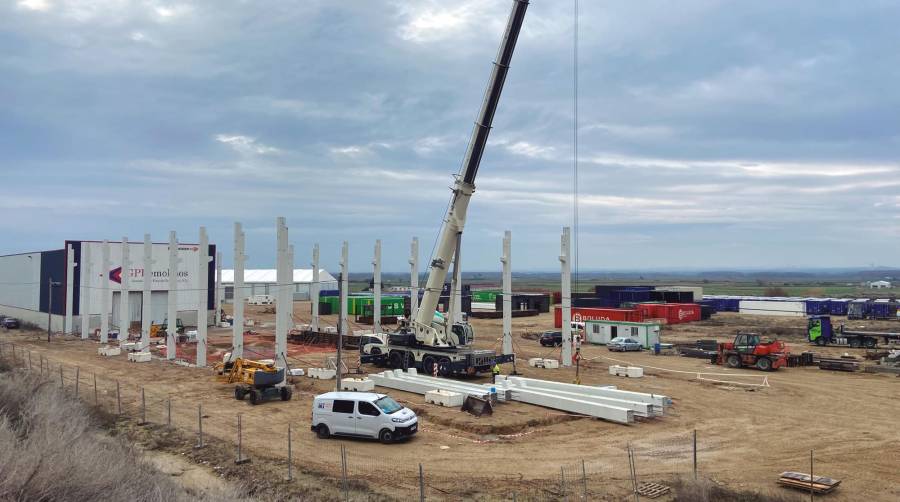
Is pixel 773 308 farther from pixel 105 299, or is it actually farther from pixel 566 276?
pixel 105 299

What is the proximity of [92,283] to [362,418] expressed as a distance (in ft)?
153

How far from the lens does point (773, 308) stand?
8069 centimetres

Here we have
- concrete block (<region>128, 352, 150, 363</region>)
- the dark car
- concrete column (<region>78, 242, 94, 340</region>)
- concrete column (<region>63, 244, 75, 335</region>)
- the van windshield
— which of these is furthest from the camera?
concrete column (<region>63, 244, 75, 335</region>)

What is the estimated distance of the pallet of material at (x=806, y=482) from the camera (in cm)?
1517

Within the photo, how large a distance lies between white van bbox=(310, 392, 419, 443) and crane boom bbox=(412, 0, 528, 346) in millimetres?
12145

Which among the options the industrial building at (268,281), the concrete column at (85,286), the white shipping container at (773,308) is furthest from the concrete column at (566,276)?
the industrial building at (268,281)

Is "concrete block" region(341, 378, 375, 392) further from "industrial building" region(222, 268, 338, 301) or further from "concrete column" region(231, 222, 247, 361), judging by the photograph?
"industrial building" region(222, 268, 338, 301)

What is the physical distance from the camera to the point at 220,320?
2498 inches

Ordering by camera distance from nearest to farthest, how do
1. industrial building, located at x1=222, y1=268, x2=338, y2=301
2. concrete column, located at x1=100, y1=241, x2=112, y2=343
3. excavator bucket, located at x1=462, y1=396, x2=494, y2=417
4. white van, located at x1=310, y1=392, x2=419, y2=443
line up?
1. white van, located at x1=310, y1=392, x2=419, y2=443
2. excavator bucket, located at x1=462, y1=396, x2=494, y2=417
3. concrete column, located at x1=100, y1=241, x2=112, y2=343
4. industrial building, located at x1=222, y1=268, x2=338, y2=301

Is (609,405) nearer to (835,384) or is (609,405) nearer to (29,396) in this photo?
(835,384)

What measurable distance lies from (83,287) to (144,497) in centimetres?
5134

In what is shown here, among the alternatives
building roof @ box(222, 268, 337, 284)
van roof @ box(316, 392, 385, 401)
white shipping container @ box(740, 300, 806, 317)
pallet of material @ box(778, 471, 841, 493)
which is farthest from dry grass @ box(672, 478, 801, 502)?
building roof @ box(222, 268, 337, 284)

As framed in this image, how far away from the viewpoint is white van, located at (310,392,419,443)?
19.5 metres

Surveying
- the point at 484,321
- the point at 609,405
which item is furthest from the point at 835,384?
the point at 484,321
